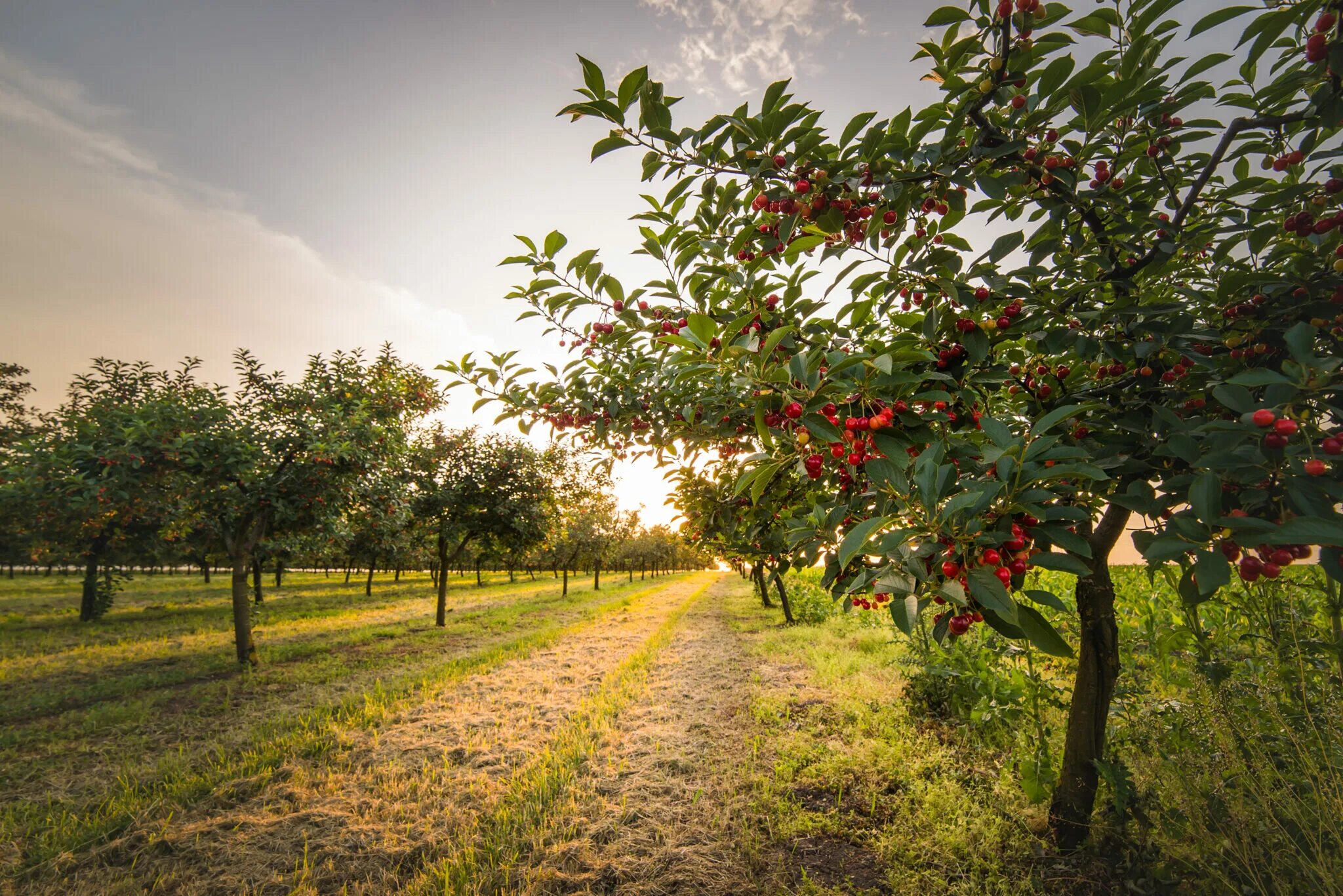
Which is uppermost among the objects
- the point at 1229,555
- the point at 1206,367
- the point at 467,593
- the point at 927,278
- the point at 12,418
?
the point at 12,418

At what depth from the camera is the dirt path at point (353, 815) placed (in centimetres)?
310

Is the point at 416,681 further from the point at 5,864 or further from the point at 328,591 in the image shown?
the point at 328,591

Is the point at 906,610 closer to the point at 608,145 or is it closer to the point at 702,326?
the point at 702,326

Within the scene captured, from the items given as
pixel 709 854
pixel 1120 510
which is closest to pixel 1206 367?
pixel 1120 510

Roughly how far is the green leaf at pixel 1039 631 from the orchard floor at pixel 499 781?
241 cm

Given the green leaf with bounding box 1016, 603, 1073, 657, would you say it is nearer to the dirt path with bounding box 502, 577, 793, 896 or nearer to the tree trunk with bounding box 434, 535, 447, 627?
the dirt path with bounding box 502, 577, 793, 896

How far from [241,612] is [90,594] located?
34.3 ft

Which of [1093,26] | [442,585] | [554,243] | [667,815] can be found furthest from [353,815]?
[442,585]

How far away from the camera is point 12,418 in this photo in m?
16.8

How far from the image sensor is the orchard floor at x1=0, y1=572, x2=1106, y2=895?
10.0 feet

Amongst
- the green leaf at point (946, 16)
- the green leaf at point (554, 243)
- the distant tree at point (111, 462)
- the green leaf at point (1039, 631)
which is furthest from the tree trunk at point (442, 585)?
the green leaf at point (946, 16)

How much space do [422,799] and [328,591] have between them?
995 inches

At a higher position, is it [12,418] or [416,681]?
[12,418]

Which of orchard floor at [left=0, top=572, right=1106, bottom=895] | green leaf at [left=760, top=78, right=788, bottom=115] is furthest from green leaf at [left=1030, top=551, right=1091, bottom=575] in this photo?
orchard floor at [left=0, top=572, right=1106, bottom=895]
